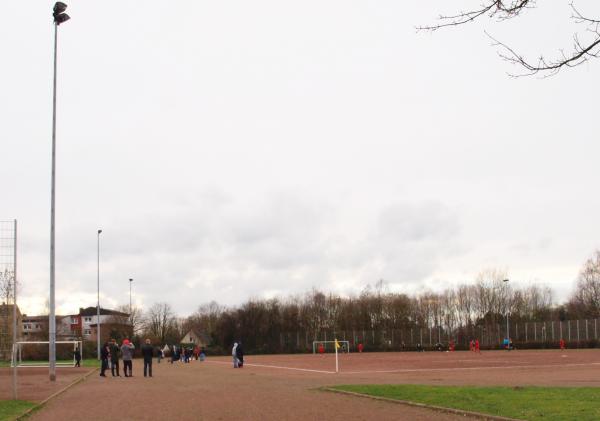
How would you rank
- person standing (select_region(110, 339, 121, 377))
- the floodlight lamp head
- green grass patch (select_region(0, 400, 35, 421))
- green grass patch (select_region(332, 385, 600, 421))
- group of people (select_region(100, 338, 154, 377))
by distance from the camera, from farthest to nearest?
person standing (select_region(110, 339, 121, 377)) → group of people (select_region(100, 338, 154, 377)) → the floodlight lamp head → green grass patch (select_region(0, 400, 35, 421)) → green grass patch (select_region(332, 385, 600, 421))

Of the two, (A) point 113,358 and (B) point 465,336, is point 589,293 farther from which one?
(A) point 113,358

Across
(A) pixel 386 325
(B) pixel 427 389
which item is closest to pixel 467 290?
(A) pixel 386 325

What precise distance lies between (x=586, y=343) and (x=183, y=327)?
104 metres

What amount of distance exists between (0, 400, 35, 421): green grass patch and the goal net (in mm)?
72631

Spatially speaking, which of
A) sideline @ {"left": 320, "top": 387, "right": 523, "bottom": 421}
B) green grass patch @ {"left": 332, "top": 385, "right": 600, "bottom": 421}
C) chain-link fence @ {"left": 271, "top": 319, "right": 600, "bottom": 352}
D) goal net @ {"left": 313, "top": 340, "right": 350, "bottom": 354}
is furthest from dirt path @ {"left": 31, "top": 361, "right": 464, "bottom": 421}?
goal net @ {"left": 313, "top": 340, "right": 350, "bottom": 354}

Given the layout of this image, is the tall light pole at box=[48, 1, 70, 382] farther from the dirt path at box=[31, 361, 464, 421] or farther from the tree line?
the tree line

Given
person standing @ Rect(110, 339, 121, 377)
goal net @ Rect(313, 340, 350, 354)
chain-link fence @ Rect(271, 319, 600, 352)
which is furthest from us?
goal net @ Rect(313, 340, 350, 354)

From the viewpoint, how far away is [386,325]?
108 meters

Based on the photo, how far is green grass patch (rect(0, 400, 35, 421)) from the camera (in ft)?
49.8

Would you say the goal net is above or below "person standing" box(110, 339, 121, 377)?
below

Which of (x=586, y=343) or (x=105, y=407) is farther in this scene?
(x=586, y=343)

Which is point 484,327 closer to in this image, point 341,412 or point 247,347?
point 247,347

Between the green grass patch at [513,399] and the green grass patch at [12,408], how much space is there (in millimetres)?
8731

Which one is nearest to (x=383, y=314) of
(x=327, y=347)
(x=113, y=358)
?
(x=327, y=347)
